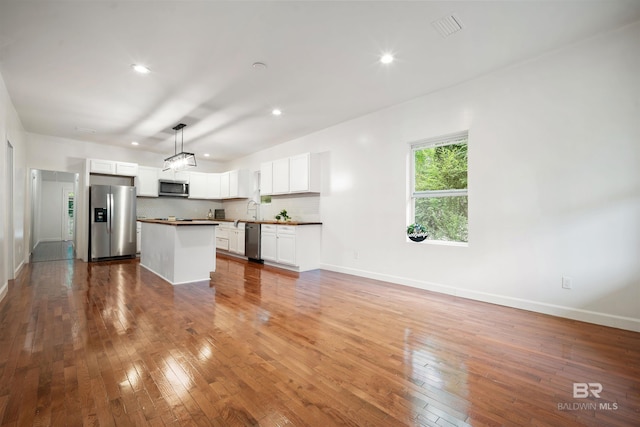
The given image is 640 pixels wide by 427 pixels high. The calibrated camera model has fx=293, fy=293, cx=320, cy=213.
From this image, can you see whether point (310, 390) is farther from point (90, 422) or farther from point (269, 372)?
point (90, 422)

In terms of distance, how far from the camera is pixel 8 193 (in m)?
4.22

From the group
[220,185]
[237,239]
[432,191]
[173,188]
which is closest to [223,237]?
[237,239]

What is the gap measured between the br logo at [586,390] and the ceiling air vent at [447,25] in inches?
112

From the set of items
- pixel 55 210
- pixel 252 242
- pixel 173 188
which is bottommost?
pixel 252 242

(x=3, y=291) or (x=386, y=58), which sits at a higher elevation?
(x=386, y=58)

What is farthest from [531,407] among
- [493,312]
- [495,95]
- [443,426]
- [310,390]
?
[495,95]

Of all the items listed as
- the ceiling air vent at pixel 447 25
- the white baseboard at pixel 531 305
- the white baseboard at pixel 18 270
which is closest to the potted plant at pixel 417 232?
the white baseboard at pixel 531 305

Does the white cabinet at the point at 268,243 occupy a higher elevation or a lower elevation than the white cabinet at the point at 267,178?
lower

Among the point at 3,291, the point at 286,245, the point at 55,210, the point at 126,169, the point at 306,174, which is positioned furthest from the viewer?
the point at 55,210

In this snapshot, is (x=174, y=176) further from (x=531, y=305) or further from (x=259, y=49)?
(x=531, y=305)

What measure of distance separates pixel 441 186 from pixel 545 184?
122 centimetres

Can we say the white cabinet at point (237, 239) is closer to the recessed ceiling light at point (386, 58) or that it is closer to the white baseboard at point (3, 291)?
the white baseboard at point (3, 291)

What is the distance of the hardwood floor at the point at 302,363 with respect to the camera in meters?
1.54

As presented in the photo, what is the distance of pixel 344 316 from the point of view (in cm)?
302
